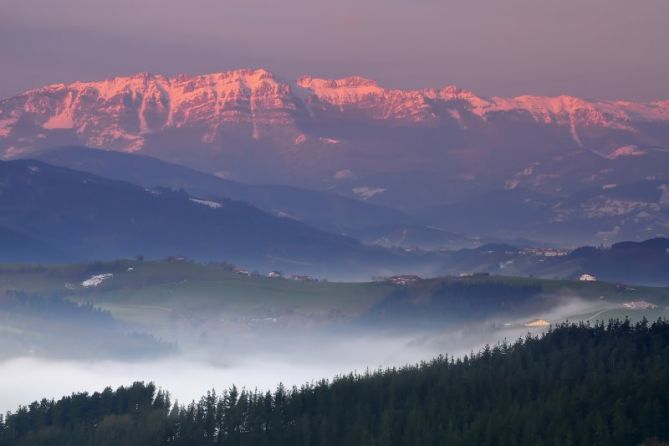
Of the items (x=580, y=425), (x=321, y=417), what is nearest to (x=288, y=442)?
(x=321, y=417)

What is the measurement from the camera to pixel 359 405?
198750mm

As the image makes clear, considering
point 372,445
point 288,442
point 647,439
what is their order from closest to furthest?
point 647,439 → point 372,445 → point 288,442

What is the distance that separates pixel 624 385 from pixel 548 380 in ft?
41.2

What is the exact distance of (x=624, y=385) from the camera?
613ft

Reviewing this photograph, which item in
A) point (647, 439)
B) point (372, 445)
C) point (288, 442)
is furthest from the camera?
point (288, 442)

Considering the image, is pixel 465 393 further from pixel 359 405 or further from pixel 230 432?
pixel 230 432

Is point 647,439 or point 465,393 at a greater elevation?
point 465,393

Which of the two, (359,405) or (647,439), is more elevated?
(359,405)

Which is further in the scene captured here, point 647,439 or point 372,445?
point 372,445

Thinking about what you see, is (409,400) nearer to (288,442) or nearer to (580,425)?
(288,442)

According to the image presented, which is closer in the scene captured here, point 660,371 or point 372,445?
point 372,445

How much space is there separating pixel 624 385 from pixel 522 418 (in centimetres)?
1466

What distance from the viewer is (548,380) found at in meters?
198

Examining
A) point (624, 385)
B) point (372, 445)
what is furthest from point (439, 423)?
point (624, 385)
